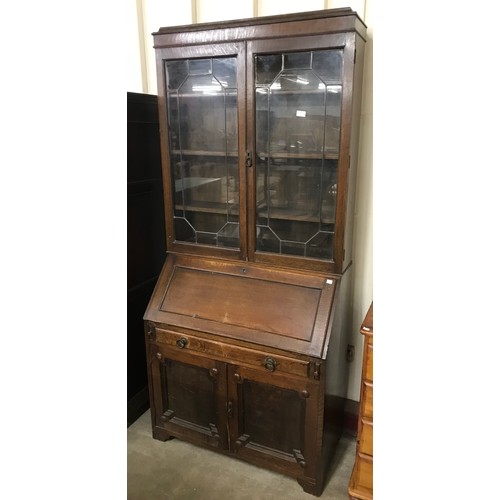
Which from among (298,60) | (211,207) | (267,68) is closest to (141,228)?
(211,207)

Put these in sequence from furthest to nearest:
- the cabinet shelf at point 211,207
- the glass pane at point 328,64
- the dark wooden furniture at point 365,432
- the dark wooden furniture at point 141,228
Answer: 1. the dark wooden furniture at point 141,228
2. the cabinet shelf at point 211,207
3. the glass pane at point 328,64
4. the dark wooden furniture at point 365,432

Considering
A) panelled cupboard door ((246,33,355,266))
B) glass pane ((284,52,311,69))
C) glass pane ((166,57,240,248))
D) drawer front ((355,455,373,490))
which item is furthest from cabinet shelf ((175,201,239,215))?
drawer front ((355,455,373,490))

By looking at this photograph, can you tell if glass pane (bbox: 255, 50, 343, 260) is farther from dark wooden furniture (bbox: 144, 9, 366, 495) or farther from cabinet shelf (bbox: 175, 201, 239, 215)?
cabinet shelf (bbox: 175, 201, 239, 215)


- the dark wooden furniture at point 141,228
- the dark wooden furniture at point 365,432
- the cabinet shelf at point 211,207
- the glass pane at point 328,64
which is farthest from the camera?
the dark wooden furniture at point 141,228

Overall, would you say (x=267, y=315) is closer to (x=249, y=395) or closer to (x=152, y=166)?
(x=249, y=395)

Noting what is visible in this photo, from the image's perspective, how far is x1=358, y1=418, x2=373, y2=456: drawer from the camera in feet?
5.01

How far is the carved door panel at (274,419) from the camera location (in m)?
1.75

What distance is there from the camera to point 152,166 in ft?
7.20

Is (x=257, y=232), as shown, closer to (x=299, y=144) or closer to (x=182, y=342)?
(x=299, y=144)

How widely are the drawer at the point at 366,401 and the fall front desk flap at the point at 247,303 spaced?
21 centimetres

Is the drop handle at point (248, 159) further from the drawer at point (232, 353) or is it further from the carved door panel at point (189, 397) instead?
the carved door panel at point (189, 397)

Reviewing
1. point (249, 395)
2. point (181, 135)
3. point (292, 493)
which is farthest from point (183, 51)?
point (292, 493)

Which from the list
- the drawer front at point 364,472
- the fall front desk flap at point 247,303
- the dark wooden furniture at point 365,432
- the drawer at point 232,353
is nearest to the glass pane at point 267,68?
the fall front desk flap at point 247,303
